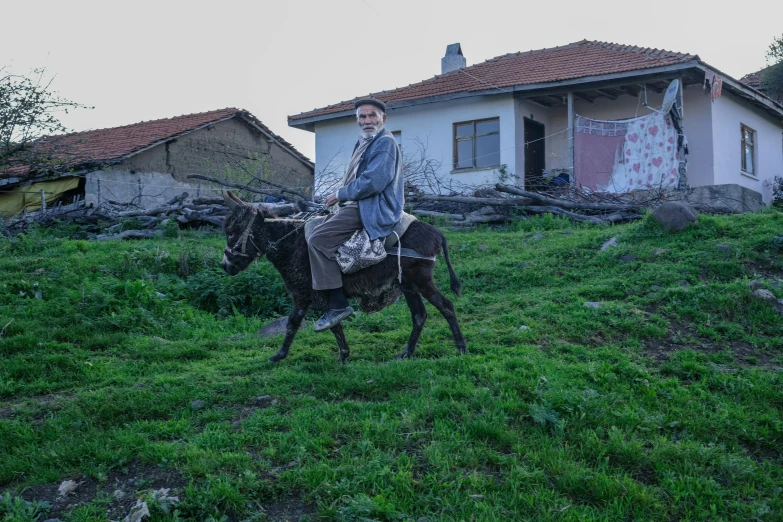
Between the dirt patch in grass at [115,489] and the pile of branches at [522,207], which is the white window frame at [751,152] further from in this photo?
the dirt patch in grass at [115,489]

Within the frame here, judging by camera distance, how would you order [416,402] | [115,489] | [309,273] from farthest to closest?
[309,273], [416,402], [115,489]

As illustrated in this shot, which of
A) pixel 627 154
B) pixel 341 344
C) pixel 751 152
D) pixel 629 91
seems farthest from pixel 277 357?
pixel 751 152

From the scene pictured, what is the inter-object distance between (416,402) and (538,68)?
15450 mm

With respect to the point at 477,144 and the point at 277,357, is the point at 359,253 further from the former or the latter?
the point at 477,144

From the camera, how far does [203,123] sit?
23328mm

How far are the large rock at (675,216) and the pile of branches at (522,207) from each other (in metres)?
2.59

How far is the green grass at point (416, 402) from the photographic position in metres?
4.48

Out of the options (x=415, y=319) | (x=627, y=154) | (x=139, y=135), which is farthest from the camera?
(x=139, y=135)

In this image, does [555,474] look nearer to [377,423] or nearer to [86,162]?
[377,423]

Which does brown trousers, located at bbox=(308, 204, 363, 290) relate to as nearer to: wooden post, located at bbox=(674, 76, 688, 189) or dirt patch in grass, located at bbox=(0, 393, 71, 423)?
dirt patch in grass, located at bbox=(0, 393, 71, 423)

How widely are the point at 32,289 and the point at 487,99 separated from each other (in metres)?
12.4

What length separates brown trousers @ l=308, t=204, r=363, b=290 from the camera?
653cm

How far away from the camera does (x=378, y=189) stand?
255 inches

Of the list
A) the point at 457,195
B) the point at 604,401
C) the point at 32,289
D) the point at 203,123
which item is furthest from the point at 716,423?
the point at 203,123
